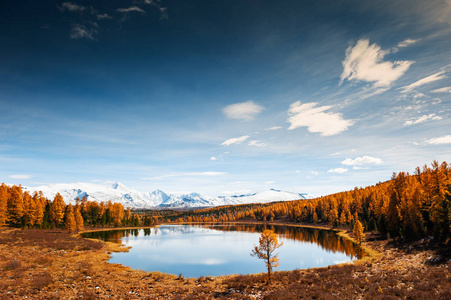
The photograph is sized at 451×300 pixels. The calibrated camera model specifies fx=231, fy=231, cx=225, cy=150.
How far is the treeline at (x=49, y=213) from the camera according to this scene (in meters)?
96.0

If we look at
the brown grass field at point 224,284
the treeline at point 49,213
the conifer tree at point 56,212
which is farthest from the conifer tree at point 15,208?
the brown grass field at point 224,284

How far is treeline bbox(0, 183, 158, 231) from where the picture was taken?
96000mm

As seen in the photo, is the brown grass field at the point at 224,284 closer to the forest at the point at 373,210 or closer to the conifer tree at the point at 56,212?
the forest at the point at 373,210

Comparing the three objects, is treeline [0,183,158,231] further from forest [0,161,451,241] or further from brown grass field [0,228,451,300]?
brown grass field [0,228,451,300]

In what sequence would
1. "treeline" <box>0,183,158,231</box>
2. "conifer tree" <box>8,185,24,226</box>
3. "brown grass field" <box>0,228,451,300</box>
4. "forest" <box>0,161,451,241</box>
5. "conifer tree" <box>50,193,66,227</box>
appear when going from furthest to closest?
1. "conifer tree" <box>50,193,66,227</box>
2. "treeline" <box>0,183,158,231</box>
3. "conifer tree" <box>8,185,24,226</box>
4. "forest" <box>0,161,451,241</box>
5. "brown grass field" <box>0,228,451,300</box>

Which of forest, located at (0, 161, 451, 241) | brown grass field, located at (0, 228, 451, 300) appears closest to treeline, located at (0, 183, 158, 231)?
forest, located at (0, 161, 451, 241)

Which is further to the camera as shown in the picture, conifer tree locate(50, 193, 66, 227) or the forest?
conifer tree locate(50, 193, 66, 227)

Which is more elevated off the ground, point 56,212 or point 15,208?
point 15,208

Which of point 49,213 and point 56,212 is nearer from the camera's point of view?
point 56,212

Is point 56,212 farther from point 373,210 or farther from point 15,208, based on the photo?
point 373,210

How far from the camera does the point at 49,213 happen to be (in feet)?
399

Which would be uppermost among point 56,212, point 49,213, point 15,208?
point 15,208

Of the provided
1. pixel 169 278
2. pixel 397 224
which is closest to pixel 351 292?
pixel 169 278

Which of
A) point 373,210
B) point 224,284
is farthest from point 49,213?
point 373,210
